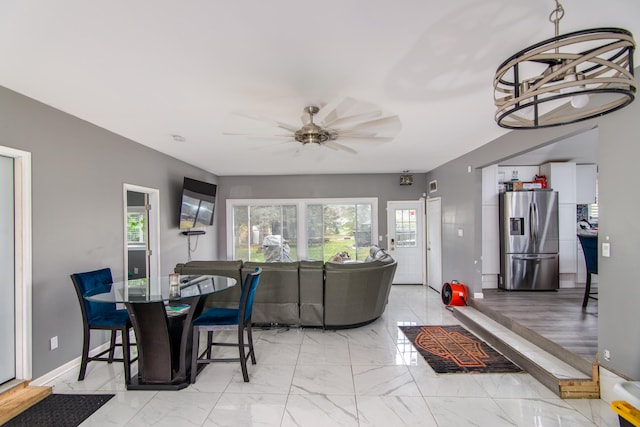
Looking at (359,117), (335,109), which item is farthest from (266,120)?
(359,117)

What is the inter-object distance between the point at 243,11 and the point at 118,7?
2.12 feet

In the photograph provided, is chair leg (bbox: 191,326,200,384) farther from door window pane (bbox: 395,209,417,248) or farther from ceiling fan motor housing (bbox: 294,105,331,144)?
door window pane (bbox: 395,209,417,248)

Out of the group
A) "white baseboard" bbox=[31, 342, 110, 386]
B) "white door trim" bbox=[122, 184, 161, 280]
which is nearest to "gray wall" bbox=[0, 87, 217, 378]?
"white baseboard" bbox=[31, 342, 110, 386]

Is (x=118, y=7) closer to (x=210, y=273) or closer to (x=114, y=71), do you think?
(x=114, y=71)

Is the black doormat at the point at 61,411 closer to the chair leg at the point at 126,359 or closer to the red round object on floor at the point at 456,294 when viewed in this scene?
the chair leg at the point at 126,359

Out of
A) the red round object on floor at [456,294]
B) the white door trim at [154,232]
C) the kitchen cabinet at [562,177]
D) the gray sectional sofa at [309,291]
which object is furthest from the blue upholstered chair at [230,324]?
the kitchen cabinet at [562,177]

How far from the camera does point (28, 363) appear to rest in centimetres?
263

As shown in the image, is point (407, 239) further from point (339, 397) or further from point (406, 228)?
point (339, 397)

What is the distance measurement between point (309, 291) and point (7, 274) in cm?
295

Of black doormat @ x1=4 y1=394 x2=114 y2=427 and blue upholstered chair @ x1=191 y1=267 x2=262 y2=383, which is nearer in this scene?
black doormat @ x1=4 y1=394 x2=114 y2=427

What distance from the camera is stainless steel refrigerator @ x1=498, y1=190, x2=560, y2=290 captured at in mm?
5148

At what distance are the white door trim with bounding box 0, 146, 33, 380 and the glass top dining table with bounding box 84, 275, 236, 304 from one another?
0.49 meters

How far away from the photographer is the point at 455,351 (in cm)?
340

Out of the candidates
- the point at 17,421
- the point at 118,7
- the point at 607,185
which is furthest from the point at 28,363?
the point at 607,185
